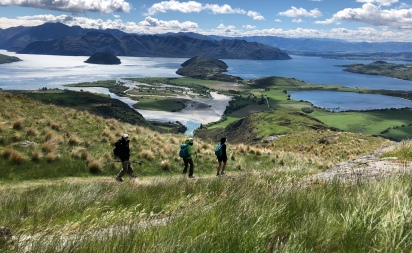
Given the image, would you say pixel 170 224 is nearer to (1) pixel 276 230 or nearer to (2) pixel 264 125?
(1) pixel 276 230

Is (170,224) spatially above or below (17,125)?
above

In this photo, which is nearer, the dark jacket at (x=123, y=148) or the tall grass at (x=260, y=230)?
the tall grass at (x=260, y=230)

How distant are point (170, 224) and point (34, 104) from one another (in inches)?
1145

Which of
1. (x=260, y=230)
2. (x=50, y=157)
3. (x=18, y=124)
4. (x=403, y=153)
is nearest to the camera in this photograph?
(x=260, y=230)

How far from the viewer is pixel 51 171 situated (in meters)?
19.2

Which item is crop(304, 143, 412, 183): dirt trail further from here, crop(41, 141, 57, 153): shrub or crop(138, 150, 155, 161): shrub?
crop(41, 141, 57, 153): shrub

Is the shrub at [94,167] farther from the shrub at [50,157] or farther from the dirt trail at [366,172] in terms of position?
the dirt trail at [366,172]

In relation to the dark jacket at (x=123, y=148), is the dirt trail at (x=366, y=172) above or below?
above

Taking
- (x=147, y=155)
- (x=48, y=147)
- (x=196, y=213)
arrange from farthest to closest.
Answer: (x=147, y=155) < (x=48, y=147) < (x=196, y=213)

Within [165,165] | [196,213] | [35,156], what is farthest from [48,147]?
[196,213]

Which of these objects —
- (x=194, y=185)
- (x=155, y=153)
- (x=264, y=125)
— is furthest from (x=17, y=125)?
(x=264, y=125)

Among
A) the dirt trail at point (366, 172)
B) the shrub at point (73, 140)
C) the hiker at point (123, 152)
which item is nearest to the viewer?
the dirt trail at point (366, 172)

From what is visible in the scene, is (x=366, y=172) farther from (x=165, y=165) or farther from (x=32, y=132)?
(x=32, y=132)

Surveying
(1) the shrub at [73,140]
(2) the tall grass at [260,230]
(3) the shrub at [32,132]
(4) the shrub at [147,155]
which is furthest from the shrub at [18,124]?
(2) the tall grass at [260,230]
